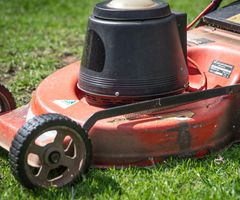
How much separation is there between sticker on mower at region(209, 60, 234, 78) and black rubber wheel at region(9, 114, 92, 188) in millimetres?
802

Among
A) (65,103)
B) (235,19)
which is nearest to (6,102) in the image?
(65,103)

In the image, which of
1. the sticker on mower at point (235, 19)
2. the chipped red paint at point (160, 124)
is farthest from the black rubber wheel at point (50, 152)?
the sticker on mower at point (235, 19)

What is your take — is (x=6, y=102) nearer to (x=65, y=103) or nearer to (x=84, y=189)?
(x=65, y=103)

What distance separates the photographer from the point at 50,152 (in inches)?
94.0

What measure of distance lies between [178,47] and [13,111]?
854mm

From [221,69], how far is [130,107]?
60 centimetres

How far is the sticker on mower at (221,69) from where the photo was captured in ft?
9.32

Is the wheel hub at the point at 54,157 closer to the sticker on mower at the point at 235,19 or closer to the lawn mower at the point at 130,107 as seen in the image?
the lawn mower at the point at 130,107

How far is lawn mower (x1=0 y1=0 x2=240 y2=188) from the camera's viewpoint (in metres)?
2.45

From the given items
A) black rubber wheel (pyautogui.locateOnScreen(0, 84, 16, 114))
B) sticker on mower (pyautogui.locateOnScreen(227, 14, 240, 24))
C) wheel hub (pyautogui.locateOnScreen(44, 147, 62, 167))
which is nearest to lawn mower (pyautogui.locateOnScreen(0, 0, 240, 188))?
wheel hub (pyautogui.locateOnScreen(44, 147, 62, 167))

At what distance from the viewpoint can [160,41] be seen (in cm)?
257

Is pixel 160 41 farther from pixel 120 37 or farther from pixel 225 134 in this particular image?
pixel 225 134

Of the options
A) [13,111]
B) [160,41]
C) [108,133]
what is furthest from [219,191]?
[13,111]

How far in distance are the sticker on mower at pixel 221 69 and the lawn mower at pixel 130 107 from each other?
0.07m
